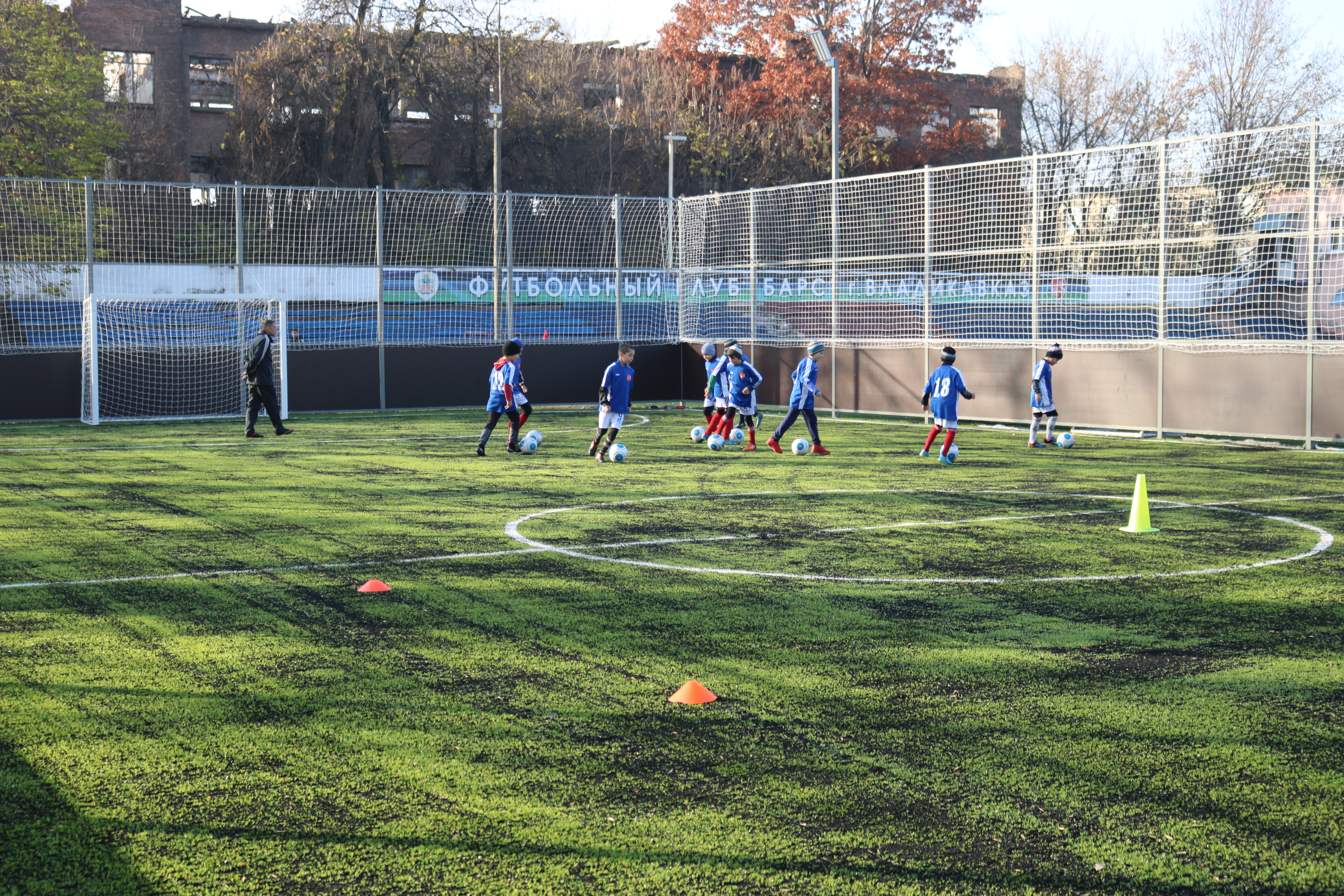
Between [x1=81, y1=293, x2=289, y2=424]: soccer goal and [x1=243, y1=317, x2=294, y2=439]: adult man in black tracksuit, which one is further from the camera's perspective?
[x1=81, y1=293, x2=289, y2=424]: soccer goal

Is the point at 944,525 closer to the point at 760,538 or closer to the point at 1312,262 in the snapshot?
the point at 760,538

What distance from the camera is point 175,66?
50125mm

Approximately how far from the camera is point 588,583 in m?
8.09

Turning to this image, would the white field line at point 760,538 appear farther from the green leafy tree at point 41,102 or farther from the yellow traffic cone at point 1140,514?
the green leafy tree at point 41,102

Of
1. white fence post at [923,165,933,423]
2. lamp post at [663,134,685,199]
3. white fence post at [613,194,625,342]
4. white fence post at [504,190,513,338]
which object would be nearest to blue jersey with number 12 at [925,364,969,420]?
white fence post at [923,165,933,423]

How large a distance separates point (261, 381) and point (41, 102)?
14.2 metres

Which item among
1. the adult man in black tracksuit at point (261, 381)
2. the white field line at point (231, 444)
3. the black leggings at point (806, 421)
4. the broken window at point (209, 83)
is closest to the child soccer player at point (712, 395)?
the black leggings at point (806, 421)

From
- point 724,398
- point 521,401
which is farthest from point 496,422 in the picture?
point 724,398

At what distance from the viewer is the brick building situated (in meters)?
47.6

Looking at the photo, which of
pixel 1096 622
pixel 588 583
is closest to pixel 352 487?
pixel 588 583

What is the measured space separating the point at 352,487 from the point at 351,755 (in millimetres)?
8402

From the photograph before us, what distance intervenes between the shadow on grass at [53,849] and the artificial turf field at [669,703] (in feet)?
0.04

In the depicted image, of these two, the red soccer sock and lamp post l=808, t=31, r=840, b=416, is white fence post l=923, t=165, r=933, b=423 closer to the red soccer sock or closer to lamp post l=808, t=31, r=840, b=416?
lamp post l=808, t=31, r=840, b=416

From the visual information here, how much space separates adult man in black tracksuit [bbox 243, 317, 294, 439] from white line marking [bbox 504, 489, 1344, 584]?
26.0 feet
